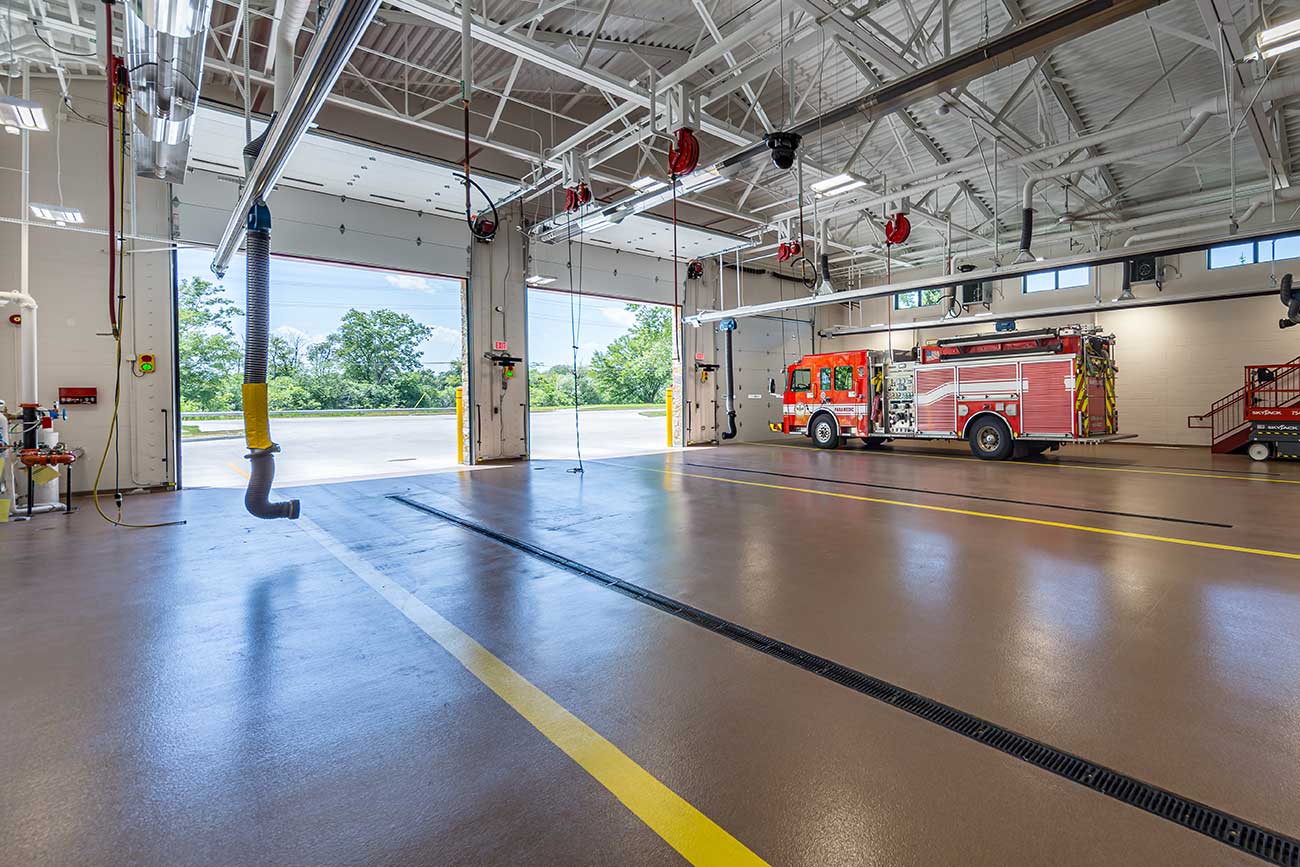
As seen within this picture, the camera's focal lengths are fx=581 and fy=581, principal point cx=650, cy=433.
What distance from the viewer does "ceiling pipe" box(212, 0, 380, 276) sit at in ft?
12.4

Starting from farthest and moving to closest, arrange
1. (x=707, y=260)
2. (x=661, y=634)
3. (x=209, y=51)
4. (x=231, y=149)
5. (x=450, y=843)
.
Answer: (x=707, y=260)
(x=231, y=149)
(x=209, y=51)
(x=661, y=634)
(x=450, y=843)

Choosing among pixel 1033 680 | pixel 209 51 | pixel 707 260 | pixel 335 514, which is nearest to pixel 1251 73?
pixel 1033 680

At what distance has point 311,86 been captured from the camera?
14.7 feet

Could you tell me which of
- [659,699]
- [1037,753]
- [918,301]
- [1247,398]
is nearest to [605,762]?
[659,699]

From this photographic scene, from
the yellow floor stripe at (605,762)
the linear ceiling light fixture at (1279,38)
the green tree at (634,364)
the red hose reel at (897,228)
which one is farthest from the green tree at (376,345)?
the linear ceiling light fixture at (1279,38)

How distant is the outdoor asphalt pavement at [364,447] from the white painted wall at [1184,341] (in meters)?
9.40

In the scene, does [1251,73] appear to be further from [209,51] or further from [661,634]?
[209,51]

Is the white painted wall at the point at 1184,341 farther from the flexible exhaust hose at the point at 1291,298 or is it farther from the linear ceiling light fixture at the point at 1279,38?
the linear ceiling light fixture at the point at 1279,38

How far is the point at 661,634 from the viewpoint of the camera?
130 inches

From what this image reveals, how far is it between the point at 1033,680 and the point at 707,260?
52.8ft

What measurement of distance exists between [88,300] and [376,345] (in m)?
19.9

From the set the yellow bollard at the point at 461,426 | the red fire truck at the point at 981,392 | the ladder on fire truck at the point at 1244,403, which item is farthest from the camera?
the yellow bollard at the point at 461,426

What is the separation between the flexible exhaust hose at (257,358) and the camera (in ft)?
17.5

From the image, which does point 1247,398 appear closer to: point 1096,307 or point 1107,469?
point 1096,307
